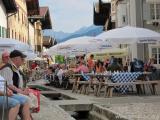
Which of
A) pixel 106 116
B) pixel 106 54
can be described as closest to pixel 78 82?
pixel 106 116

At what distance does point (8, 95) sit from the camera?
9.65m

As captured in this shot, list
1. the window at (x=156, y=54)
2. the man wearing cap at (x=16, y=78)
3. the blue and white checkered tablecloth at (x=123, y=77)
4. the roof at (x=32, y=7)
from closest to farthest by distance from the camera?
the man wearing cap at (x=16, y=78), the blue and white checkered tablecloth at (x=123, y=77), the window at (x=156, y=54), the roof at (x=32, y=7)

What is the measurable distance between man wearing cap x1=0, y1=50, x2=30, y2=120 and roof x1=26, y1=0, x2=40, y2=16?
64.1 m

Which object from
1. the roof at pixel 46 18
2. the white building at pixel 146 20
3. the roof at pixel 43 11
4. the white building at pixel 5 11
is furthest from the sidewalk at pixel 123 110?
the roof at pixel 46 18

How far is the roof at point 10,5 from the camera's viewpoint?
45228 mm

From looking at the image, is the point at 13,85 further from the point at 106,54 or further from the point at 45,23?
the point at 45,23

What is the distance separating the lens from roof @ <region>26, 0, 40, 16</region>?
74.8 m

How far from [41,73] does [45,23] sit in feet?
132

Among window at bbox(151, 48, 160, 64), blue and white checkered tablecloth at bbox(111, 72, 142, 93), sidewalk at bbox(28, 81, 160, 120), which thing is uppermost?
window at bbox(151, 48, 160, 64)

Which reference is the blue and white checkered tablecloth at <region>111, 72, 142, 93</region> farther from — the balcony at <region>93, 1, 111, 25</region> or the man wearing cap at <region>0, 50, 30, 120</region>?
the balcony at <region>93, 1, 111, 25</region>

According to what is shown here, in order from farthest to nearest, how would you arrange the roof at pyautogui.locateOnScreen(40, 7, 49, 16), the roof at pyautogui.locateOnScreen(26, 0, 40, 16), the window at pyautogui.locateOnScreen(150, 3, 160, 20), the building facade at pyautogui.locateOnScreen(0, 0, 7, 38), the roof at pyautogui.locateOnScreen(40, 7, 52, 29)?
the roof at pyautogui.locateOnScreen(40, 7, 52, 29) → the roof at pyautogui.locateOnScreen(40, 7, 49, 16) → the roof at pyautogui.locateOnScreen(26, 0, 40, 16) → the window at pyautogui.locateOnScreen(150, 3, 160, 20) → the building facade at pyautogui.locateOnScreen(0, 0, 7, 38)

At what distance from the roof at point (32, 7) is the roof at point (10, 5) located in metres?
27.3

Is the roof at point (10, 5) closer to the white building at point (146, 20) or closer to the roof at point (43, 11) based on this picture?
the white building at point (146, 20)

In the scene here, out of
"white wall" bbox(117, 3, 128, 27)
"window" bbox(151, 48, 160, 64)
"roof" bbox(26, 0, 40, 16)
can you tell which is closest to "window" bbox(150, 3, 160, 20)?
"window" bbox(151, 48, 160, 64)
